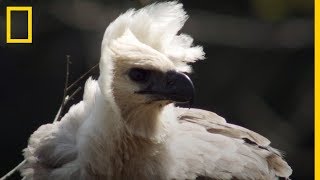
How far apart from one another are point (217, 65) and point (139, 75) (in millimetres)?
716

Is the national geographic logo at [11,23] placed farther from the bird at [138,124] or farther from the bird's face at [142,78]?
the bird's face at [142,78]

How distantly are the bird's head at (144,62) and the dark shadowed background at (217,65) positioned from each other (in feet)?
0.32

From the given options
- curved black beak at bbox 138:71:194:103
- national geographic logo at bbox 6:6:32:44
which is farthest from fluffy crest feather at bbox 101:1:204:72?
national geographic logo at bbox 6:6:32:44

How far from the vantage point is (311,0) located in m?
1.43

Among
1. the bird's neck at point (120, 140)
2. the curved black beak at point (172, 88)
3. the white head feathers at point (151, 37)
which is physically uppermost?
the white head feathers at point (151, 37)

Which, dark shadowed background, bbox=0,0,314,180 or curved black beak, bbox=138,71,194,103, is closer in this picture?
curved black beak, bbox=138,71,194,103

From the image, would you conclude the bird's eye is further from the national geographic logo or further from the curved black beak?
the national geographic logo

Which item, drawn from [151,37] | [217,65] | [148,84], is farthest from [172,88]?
[217,65]

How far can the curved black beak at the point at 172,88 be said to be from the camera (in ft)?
5.17

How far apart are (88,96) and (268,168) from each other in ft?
1.96

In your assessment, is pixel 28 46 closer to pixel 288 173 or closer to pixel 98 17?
pixel 98 17

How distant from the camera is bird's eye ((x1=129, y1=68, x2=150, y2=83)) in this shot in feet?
5.32

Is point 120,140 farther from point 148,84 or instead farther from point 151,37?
point 151,37

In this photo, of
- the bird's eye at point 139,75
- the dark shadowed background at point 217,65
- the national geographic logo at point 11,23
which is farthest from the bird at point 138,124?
the national geographic logo at point 11,23
